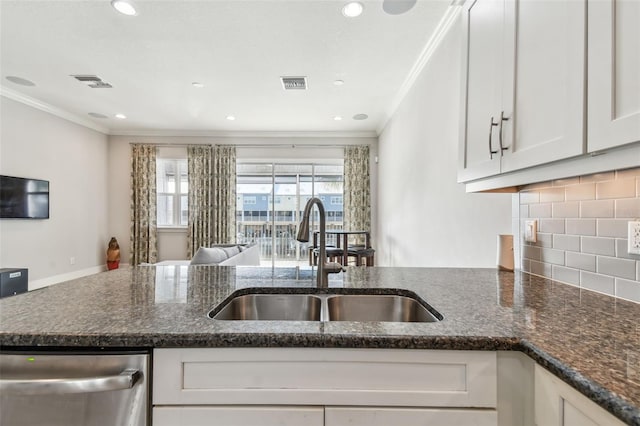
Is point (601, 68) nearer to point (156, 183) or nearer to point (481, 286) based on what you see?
point (481, 286)

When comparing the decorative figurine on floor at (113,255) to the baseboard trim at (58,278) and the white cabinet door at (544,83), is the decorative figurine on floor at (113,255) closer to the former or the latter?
the baseboard trim at (58,278)

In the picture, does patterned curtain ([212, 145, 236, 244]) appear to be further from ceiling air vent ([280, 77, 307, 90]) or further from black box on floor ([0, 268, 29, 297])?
black box on floor ([0, 268, 29, 297])

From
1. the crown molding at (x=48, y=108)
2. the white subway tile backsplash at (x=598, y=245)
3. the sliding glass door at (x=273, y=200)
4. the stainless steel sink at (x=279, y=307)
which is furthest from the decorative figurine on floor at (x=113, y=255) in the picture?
the white subway tile backsplash at (x=598, y=245)

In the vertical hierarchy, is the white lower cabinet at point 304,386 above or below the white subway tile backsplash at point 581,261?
below

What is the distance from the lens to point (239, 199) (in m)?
5.91

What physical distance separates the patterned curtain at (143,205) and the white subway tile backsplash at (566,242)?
6126 mm

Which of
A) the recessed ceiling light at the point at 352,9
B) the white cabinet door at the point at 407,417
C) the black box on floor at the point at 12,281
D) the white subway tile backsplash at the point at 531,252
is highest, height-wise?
the recessed ceiling light at the point at 352,9

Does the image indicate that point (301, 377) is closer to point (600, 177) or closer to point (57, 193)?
point (600, 177)

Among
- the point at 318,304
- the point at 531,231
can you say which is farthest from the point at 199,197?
the point at 531,231

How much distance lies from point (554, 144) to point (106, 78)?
432cm

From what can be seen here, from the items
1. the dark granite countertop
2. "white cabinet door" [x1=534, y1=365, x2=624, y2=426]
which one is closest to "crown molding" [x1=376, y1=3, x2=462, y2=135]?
the dark granite countertop

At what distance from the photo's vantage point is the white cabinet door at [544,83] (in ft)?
2.58

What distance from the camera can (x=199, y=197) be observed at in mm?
5672

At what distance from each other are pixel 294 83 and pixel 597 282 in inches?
132
